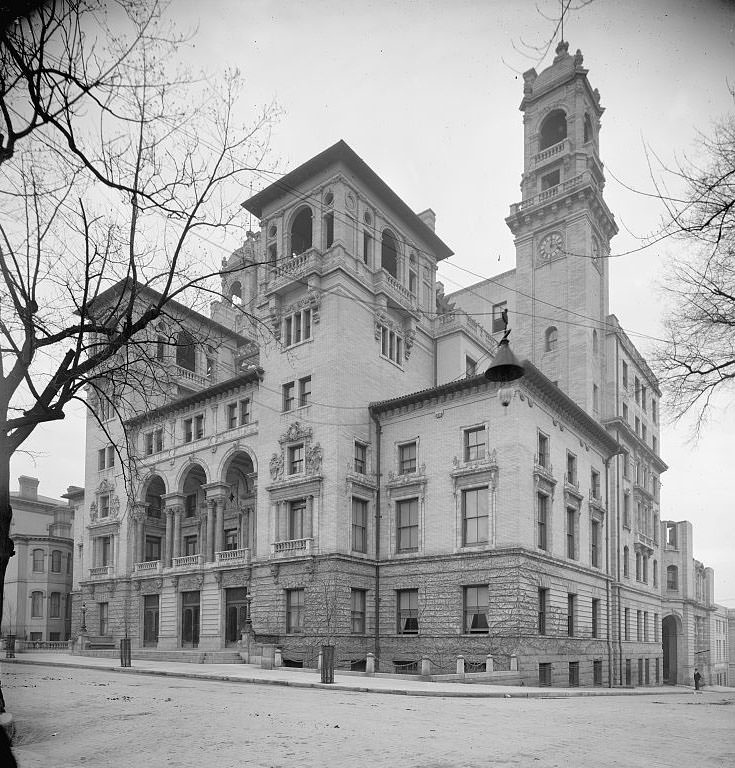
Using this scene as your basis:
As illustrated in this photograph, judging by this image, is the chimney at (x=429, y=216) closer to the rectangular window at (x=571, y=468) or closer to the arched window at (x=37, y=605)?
the rectangular window at (x=571, y=468)

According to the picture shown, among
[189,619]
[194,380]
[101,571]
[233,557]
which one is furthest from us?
[194,380]

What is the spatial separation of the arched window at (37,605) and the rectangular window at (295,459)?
134 ft

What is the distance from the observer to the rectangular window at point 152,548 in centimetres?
5450

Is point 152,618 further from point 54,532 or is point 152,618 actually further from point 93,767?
point 93,767

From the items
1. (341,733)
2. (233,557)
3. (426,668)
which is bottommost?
(426,668)

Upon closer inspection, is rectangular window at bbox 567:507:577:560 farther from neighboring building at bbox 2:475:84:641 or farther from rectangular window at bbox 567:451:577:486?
neighboring building at bbox 2:475:84:641

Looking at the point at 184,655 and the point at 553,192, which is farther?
the point at 553,192

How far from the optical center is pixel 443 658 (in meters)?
37.5

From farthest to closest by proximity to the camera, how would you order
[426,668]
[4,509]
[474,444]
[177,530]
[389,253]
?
1. [177,530]
2. [389,253]
3. [474,444]
4. [426,668]
5. [4,509]

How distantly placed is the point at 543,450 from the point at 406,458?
729 centimetres

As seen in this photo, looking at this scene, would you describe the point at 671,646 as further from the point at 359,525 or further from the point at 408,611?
the point at 359,525

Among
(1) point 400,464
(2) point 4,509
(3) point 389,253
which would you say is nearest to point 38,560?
(1) point 400,464

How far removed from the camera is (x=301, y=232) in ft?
158

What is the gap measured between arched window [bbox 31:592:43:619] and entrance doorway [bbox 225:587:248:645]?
109ft
